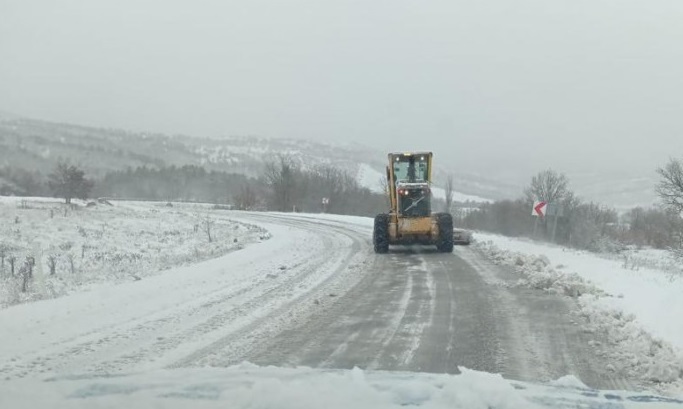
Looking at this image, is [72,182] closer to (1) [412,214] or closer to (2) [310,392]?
(1) [412,214]

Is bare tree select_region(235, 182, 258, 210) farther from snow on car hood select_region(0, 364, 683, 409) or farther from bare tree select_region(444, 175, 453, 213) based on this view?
snow on car hood select_region(0, 364, 683, 409)

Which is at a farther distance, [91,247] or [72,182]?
[72,182]

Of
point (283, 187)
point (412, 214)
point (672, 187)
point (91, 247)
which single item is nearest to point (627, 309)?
point (412, 214)

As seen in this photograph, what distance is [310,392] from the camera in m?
4.86

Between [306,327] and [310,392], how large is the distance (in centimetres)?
383

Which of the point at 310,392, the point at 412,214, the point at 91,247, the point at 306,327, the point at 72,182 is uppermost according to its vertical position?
the point at 72,182

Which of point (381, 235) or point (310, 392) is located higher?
point (381, 235)

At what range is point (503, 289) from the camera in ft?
40.8

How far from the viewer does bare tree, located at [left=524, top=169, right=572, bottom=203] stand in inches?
3273

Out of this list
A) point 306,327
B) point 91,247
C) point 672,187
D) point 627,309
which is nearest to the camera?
point 306,327

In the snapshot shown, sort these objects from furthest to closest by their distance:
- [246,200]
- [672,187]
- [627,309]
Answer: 1. [246,200]
2. [672,187]
3. [627,309]

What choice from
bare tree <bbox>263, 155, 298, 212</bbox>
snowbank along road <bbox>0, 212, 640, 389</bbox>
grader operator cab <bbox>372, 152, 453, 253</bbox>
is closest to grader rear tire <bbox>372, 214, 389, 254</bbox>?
grader operator cab <bbox>372, 152, 453, 253</bbox>

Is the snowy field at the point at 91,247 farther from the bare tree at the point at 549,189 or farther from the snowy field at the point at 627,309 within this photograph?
the bare tree at the point at 549,189

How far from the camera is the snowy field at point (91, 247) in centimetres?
1366
